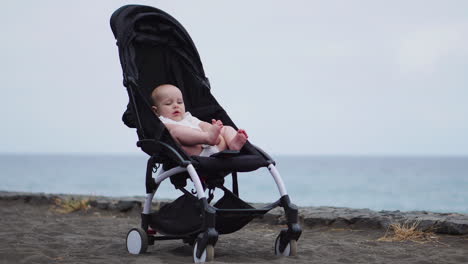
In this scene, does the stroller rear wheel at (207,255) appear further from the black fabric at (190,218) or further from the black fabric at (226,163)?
the black fabric at (226,163)

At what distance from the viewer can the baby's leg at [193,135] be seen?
14.1 ft

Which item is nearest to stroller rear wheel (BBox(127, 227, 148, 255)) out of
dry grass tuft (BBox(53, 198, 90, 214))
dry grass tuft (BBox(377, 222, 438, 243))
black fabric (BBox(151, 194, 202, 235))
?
black fabric (BBox(151, 194, 202, 235))

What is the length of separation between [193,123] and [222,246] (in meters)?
1.15

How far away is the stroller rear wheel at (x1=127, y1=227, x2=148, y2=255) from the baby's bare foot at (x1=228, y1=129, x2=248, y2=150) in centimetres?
90

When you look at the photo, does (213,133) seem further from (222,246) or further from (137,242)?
(222,246)

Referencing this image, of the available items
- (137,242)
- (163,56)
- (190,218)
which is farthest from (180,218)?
(163,56)

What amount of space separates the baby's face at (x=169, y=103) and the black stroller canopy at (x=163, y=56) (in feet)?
0.61

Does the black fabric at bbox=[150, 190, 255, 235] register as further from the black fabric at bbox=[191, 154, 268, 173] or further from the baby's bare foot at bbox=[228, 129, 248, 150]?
the baby's bare foot at bbox=[228, 129, 248, 150]

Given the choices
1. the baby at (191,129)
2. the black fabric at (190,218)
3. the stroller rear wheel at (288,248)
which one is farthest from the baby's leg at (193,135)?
the stroller rear wheel at (288,248)

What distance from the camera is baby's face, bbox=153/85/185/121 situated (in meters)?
Result: 4.61

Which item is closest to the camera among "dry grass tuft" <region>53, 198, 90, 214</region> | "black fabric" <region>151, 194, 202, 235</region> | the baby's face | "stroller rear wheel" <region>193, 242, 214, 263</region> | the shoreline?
"stroller rear wheel" <region>193, 242, 214, 263</region>

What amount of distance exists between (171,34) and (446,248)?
283 centimetres

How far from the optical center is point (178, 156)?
4.14m

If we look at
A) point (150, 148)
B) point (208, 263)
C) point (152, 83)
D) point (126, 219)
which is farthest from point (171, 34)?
point (126, 219)
